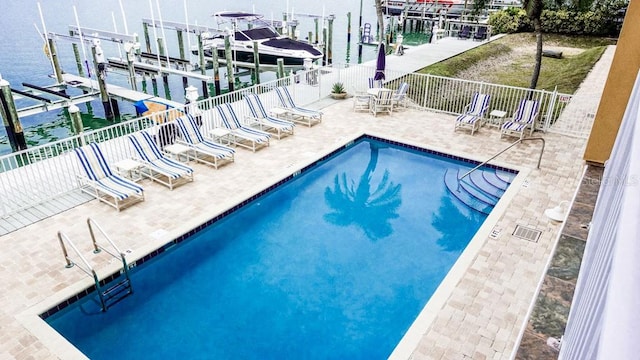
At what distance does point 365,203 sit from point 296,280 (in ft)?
9.81

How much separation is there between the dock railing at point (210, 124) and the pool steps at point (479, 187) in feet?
10.0

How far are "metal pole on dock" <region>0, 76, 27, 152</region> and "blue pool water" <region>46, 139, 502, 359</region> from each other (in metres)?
9.92

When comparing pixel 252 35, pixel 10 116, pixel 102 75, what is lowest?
pixel 10 116

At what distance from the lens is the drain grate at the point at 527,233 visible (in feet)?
24.7

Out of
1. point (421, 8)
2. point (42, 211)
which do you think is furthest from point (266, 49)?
point (421, 8)

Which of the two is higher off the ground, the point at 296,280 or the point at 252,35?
the point at 252,35

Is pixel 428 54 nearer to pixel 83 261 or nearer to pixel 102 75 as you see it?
pixel 102 75

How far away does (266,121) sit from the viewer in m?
12.1

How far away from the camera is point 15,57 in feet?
89.6

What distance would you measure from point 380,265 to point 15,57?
29624 millimetres

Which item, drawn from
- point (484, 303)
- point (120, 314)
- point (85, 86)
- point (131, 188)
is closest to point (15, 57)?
point (85, 86)

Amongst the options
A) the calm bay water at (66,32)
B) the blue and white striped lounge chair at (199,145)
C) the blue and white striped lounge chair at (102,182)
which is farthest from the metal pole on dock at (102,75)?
the blue and white striped lounge chair at (102,182)

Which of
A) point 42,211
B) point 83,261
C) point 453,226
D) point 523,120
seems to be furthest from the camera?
point 523,120

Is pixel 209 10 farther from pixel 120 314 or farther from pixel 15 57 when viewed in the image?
pixel 120 314
